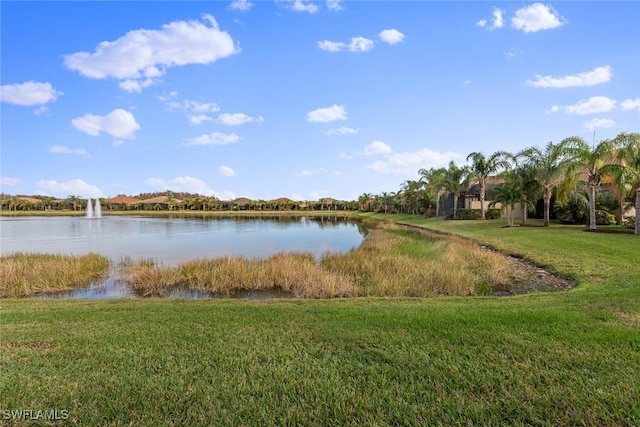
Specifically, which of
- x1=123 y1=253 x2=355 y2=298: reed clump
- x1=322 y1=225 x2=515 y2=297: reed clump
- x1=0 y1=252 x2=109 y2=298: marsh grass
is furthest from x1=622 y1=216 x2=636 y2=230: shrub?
x1=0 y1=252 x2=109 y2=298: marsh grass

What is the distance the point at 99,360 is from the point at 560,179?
3083 cm

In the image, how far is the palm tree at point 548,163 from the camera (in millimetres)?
23719

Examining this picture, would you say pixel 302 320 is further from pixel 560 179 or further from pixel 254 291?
pixel 560 179

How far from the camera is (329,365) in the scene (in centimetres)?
379

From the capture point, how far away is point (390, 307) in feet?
21.2

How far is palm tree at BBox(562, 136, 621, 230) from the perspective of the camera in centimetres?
1975

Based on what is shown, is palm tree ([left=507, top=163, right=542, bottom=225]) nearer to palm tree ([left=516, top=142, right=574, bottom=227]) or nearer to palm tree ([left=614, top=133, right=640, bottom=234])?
palm tree ([left=516, top=142, right=574, bottom=227])

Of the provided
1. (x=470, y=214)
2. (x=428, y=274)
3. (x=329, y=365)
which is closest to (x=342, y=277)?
(x=428, y=274)

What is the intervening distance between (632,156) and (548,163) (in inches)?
260

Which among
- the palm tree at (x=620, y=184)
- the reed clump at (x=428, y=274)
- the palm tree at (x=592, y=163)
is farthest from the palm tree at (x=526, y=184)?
the reed clump at (x=428, y=274)

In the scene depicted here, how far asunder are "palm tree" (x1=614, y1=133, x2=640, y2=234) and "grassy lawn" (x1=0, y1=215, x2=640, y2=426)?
16057 millimetres

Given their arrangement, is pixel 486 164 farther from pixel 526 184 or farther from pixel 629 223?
pixel 629 223

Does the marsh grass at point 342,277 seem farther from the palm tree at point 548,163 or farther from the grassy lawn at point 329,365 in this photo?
the palm tree at point 548,163

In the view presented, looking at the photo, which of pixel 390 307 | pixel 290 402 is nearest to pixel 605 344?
pixel 390 307
